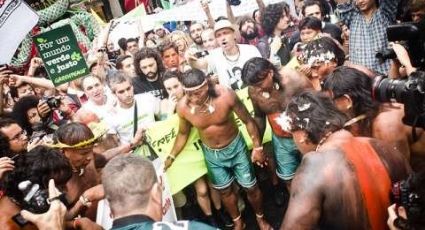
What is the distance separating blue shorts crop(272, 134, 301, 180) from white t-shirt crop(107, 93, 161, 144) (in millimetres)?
1496

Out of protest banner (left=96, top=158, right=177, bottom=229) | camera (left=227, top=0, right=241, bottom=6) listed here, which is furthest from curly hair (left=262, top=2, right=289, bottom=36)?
protest banner (left=96, top=158, right=177, bottom=229)

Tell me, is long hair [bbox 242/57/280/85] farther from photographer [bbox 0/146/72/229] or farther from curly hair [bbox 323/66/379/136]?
photographer [bbox 0/146/72/229]

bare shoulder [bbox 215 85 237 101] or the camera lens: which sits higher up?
the camera lens

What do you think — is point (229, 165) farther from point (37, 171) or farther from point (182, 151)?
point (37, 171)

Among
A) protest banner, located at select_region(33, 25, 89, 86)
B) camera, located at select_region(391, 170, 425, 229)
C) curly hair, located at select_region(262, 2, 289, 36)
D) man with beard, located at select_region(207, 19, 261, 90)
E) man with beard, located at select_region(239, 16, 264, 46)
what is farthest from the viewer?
man with beard, located at select_region(239, 16, 264, 46)

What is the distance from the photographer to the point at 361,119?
3.69 m

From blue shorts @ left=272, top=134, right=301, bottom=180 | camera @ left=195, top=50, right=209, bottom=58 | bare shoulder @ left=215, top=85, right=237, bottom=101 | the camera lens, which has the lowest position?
blue shorts @ left=272, top=134, right=301, bottom=180

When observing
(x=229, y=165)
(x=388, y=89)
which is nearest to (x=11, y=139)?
(x=229, y=165)

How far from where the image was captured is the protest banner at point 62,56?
5.73 meters

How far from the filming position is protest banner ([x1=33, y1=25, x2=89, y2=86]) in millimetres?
5727

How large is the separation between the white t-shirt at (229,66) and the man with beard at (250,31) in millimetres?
998

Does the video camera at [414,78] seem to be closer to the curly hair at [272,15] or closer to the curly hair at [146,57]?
the curly hair at [146,57]

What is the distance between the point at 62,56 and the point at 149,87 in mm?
1148

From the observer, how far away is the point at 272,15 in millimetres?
7074
